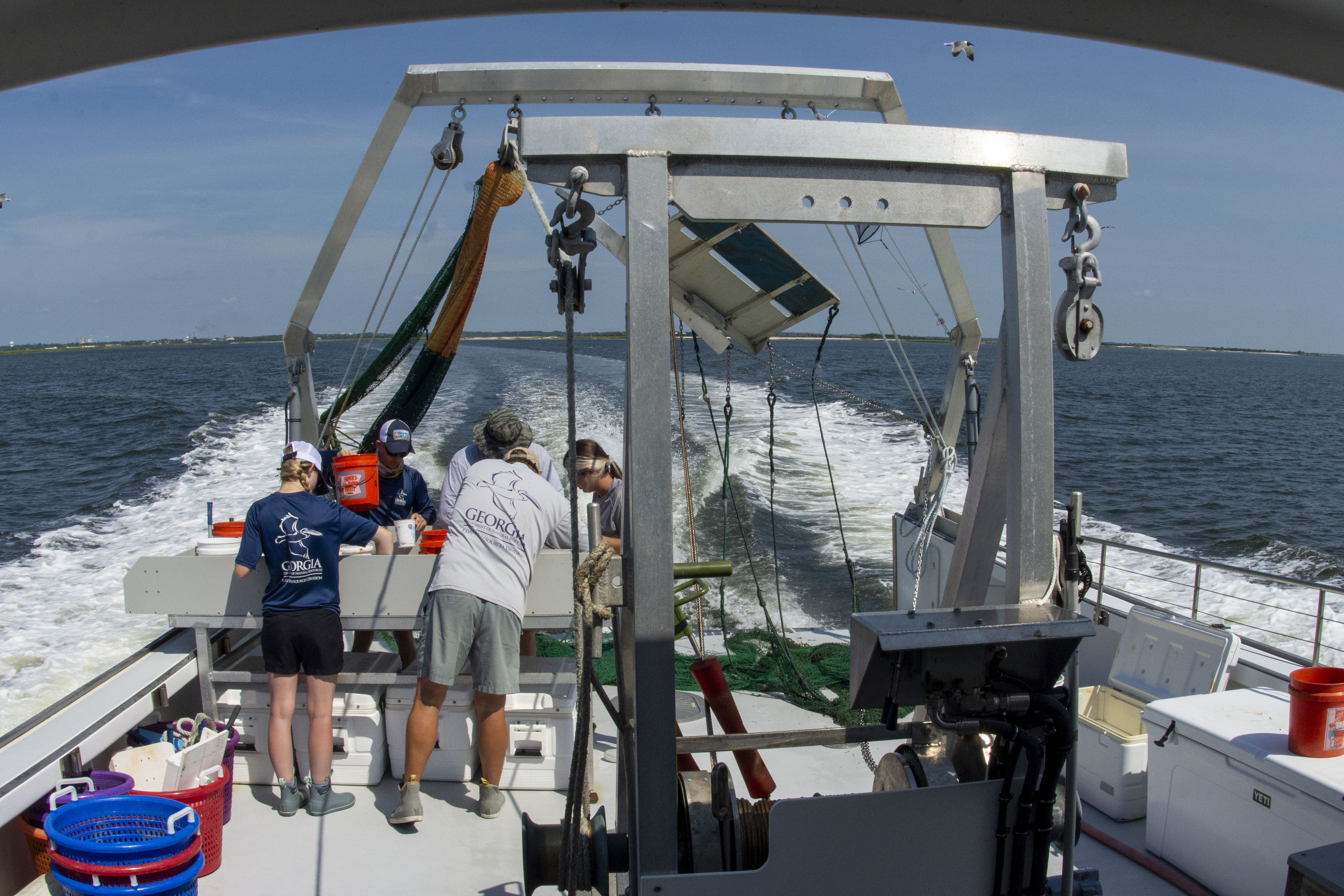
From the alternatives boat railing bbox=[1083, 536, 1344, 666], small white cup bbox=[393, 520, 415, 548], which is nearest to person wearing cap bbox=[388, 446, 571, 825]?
small white cup bbox=[393, 520, 415, 548]

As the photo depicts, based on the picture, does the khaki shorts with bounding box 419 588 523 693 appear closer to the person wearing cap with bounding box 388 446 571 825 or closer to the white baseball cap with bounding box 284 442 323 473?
the person wearing cap with bounding box 388 446 571 825

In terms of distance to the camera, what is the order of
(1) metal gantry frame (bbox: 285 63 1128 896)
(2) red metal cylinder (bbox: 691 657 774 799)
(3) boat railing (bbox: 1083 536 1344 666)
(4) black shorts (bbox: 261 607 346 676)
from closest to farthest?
(1) metal gantry frame (bbox: 285 63 1128 896)
(2) red metal cylinder (bbox: 691 657 774 799)
(4) black shorts (bbox: 261 607 346 676)
(3) boat railing (bbox: 1083 536 1344 666)

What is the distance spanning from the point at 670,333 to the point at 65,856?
227 cm

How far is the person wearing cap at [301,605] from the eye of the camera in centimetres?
313

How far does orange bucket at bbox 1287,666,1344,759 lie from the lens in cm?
249

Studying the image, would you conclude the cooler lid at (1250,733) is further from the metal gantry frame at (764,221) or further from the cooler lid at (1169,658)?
the metal gantry frame at (764,221)

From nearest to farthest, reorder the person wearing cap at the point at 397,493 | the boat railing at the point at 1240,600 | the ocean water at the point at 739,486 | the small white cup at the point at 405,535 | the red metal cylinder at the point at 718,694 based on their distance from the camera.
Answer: the red metal cylinder at the point at 718,694 → the small white cup at the point at 405,535 → the person wearing cap at the point at 397,493 → the boat railing at the point at 1240,600 → the ocean water at the point at 739,486

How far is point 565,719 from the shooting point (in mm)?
3432

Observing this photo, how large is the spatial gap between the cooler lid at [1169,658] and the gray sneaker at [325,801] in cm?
326

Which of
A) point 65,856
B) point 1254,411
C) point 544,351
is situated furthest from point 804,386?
point 65,856

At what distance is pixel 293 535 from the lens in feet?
10.2

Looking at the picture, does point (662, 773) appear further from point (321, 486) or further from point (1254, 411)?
point (1254, 411)

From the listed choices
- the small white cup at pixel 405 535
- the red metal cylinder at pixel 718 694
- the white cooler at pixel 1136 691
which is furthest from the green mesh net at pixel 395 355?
the white cooler at pixel 1136 691

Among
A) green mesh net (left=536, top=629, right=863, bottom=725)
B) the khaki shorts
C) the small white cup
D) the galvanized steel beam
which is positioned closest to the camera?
the galvanized steel beam
